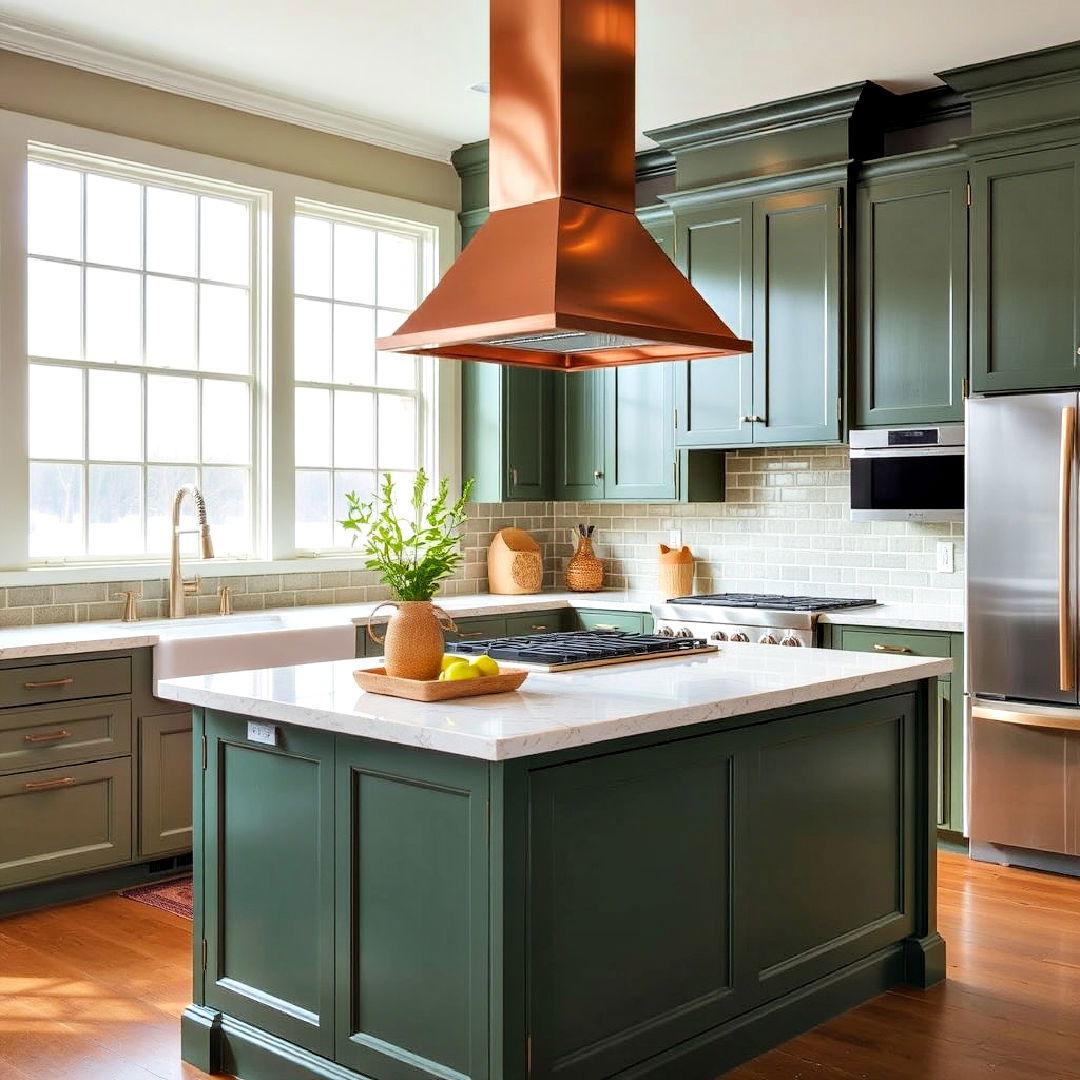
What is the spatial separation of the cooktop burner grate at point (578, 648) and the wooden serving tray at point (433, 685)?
1.35 feet

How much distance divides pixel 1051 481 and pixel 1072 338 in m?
0.54

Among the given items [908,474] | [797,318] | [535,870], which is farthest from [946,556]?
[535,870]

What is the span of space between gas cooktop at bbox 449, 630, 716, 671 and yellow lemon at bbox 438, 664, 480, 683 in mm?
439

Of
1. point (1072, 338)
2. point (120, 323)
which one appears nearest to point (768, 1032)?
point (1072, 338)

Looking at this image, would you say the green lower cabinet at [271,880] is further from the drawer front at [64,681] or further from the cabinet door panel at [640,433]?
the cabinet door panel at [640,433]

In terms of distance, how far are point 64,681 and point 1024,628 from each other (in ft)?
11.1

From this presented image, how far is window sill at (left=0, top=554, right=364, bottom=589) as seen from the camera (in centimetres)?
496

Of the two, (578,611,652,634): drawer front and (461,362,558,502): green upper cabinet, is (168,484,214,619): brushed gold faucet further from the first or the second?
(578,611,652,634): drawer front

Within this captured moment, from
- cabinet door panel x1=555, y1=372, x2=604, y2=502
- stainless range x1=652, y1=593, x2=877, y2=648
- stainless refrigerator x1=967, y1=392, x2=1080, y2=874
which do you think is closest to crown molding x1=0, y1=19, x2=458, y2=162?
cabinet door panel x1=555, y1=372, x2=604, y2=502

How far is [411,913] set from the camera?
2.81m

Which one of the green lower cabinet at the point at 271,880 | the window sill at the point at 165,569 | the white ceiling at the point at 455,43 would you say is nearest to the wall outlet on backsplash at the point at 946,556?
the white ceiling at the point at 455,43

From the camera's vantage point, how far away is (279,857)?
3.11 metres

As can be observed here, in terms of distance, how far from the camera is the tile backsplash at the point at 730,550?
18.4ft

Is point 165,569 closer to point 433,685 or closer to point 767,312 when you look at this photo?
point 433,685
